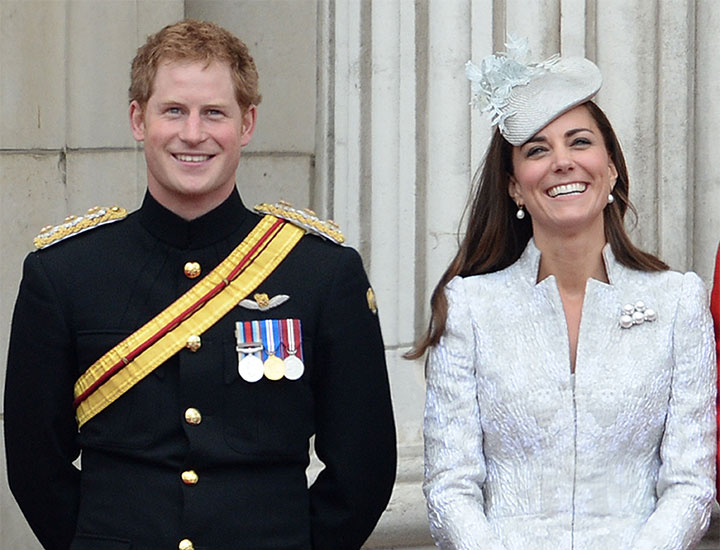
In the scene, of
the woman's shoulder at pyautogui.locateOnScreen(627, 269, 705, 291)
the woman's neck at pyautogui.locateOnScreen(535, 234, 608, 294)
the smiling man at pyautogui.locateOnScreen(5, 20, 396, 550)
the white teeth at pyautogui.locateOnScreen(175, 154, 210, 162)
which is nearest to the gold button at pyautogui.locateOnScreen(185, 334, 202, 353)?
the smiling man at pyautogui.locateOnScreen(5, 20, 396, 550)

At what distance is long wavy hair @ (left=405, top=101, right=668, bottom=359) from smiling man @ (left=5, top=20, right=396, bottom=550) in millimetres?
341

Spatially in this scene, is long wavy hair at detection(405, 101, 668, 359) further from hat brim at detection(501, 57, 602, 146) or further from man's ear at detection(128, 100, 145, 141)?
man's ear at detection(128, 100, 145, 141)

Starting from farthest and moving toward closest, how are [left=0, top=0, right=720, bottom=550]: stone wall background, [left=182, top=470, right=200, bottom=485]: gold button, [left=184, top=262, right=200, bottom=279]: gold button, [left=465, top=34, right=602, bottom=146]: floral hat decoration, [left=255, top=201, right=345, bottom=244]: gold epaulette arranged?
[left=0, top=0, right=720, bottom=550]: stone wall background, [left=465, top=34, right=602, bottom=146]: floral hat decoration, [left=255, top=201, right=345, bottom=244]: gold epaulette, [left=184, top=262, right=200, bottom=279]: gold button, [left=182, top=470, right=200, bottom=485]: gold button

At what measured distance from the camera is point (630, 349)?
3.80 meters

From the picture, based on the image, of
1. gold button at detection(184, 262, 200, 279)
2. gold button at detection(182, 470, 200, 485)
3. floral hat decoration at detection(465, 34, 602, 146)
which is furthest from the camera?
floral hat decoration at detection(465, 34, 602, 146)

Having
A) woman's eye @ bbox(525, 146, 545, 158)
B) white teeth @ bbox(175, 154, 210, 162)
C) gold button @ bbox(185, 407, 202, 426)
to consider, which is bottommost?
gold button @ bbox(185, 407, 202, 426)

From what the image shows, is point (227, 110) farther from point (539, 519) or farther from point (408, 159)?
point (408, 159)

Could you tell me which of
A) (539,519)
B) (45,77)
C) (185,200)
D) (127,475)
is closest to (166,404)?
(127,475)

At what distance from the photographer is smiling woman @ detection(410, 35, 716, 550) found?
3.72 m

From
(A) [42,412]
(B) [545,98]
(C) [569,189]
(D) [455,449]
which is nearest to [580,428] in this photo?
(D) [455,449]

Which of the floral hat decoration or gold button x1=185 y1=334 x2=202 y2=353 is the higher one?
the floral hat decoration

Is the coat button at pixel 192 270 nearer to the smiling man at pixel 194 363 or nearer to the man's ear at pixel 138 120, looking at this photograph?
the smiling man at pixel 194 363

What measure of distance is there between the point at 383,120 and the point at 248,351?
170cm

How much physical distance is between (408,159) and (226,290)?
1548 millimetres
